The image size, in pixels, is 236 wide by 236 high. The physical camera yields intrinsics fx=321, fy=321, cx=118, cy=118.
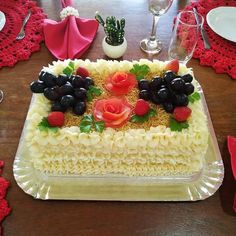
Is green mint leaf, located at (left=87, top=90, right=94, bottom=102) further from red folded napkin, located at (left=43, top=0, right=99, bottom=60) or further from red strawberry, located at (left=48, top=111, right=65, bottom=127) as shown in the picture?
red folded napkin, located at (left=43, top=0, right=99, bottom=60)

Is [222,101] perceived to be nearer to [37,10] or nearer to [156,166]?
[156,166]

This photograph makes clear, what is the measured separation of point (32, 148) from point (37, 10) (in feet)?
2.56

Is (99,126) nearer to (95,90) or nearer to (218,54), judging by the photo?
(95,90)

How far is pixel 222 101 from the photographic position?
3.81ft

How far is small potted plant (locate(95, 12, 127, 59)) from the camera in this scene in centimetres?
119

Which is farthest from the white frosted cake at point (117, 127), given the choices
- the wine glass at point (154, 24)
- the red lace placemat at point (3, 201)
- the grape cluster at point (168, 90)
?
the wine glass at point (154, 24)

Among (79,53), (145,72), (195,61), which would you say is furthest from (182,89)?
(79,53)

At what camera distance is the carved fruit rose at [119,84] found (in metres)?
1.00

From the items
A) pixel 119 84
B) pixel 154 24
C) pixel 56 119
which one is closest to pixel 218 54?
pixel 154 24

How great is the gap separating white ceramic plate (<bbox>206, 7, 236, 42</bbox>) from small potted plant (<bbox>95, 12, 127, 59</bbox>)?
16.0 inches

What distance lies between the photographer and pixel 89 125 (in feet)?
2.99

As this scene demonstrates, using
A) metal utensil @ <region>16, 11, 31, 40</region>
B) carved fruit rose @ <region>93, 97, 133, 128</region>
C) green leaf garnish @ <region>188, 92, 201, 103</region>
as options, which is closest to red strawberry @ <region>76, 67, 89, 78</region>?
carved fruit rose @ <region>93, 97, 133, 128</region>

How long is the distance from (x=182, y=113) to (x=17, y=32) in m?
0.82

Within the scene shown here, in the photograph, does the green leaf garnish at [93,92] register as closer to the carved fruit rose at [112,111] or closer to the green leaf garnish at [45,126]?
the carved fruit rose at [112,111]
